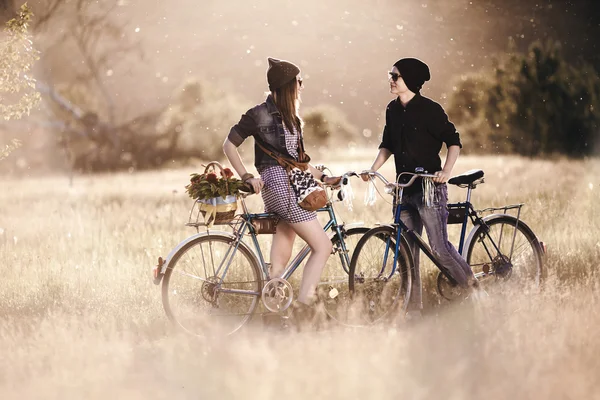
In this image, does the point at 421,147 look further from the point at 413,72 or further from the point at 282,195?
the point at 282,195

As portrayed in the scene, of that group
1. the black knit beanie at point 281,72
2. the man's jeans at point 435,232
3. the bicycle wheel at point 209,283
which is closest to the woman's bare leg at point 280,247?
the bicycle wheel at point 209,283

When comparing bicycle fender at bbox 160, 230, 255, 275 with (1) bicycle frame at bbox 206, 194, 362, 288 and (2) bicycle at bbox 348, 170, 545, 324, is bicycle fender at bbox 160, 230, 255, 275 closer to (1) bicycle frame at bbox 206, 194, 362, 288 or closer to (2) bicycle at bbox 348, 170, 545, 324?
(1) bicycle frame at bbox 206, 194, 362, 288

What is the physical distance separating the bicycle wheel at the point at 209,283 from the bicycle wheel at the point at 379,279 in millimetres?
719

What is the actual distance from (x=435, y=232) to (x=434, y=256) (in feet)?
0.70

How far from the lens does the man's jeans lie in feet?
18.4

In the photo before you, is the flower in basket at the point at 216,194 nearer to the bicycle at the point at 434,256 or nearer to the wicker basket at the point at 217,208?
the wicker basket at the point at 217,208

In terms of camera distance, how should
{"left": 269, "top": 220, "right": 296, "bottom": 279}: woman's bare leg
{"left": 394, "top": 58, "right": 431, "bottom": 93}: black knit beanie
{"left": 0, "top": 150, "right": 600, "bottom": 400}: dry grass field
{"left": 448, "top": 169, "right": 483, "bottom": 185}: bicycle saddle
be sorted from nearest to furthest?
{"left": 0, "top": 150, "right": 600, "bottom": 400}: dry grass field
{"left": 394, "top": 58, "right": 431, "bottom": 93}: black knit beanie
{"left": 269, "top": 220, "right": 296, "bottom": 279}: woman's bare leg
{"left": 448, "top": 169, "right": 483, "bottom": 185}: bicycle saddle

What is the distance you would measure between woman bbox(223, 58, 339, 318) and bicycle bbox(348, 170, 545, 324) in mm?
296

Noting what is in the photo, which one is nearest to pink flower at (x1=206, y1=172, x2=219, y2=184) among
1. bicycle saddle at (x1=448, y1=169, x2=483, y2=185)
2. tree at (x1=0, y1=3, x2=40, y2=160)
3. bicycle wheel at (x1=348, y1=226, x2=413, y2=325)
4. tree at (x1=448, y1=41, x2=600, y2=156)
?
bicycle wheel at (x1=348, y1=226, x2=413, y2=325)

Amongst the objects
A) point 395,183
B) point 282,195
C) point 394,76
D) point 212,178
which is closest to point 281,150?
point 282,195

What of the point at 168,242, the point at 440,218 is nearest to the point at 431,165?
the point at 440,218

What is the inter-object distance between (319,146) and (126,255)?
22583 millimetres

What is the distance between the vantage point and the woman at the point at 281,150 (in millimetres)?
5152

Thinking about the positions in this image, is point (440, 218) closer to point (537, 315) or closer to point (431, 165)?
point (431, 165)
